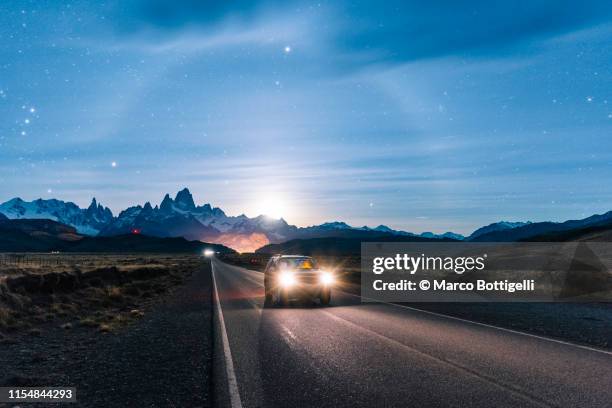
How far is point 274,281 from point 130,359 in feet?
33.3

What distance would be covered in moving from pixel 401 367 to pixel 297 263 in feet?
39.9

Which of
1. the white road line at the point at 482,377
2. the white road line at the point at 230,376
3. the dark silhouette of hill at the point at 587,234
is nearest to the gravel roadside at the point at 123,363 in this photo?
the white road line at the point at 230,376

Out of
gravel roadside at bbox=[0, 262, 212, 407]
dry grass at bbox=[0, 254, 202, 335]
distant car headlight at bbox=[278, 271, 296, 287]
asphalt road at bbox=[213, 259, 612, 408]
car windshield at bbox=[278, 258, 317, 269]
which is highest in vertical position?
car windshield at bbox=[278, 258, 317, 269]

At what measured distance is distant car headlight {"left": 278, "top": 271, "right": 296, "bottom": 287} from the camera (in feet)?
→ 64.4

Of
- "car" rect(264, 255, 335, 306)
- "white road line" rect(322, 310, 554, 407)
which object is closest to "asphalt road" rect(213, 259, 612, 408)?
"white road line" rect(322, 310, 554, 407)

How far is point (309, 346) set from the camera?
10906 millimetres

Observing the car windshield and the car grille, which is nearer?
the car grille

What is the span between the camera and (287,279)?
19719 millimetres

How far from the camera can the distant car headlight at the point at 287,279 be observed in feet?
64.4

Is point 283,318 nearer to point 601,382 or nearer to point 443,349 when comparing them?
point 443,349

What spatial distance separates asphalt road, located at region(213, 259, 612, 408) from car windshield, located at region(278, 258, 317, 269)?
553cm

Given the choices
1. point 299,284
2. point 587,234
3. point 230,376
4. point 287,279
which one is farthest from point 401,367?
point 587,234

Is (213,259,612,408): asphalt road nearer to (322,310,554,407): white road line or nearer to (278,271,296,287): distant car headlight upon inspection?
(322,310,554,407): white road line

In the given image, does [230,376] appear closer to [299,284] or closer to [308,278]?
[299,284]
